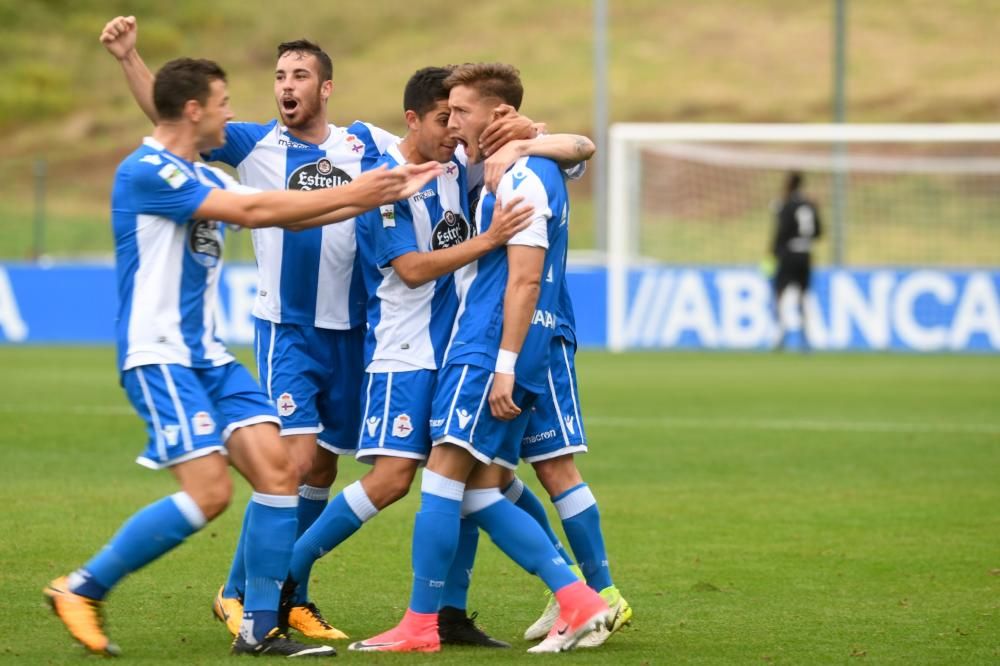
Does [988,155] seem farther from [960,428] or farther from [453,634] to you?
[453,634]

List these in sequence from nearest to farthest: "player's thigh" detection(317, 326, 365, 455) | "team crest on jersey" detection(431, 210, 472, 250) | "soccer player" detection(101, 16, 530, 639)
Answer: "team crest on jersey" detection(431, 210, 472, 250) → "soccer player" detection(101, 16, 530, 639) → "player's thigh" detection(317, 326, 365, 455)

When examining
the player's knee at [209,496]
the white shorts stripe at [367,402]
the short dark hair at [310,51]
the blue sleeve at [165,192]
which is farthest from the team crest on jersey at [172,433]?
the short dark hair at [310,51]

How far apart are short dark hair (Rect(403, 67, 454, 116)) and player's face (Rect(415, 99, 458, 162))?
2cm

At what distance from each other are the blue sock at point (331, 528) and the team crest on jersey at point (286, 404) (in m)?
0.42

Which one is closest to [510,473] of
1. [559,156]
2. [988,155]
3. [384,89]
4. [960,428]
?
[559,156]

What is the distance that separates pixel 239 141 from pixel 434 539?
6.52 feet

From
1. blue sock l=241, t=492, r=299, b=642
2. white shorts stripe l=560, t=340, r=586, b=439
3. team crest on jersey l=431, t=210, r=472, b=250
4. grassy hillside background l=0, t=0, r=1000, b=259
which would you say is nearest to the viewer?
blue sock l=241, t=492, r=299, b=642

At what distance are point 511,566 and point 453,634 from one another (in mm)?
1677

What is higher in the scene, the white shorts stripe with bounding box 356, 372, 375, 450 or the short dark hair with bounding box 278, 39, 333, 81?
the short dark hair with bounding box 278, 39, 333, 81

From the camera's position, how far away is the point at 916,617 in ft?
21.6

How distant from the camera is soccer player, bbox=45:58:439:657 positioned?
560 centimetres

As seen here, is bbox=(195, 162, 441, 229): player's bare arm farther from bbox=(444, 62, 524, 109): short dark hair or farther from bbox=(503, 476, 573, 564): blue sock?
bbox=(503, 476, 573, 564): blue sock

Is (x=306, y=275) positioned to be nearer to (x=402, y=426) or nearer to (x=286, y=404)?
(x=286, y=404)

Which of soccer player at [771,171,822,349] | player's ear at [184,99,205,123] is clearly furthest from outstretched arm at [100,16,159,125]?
soccer player at [771,171,822,349]
